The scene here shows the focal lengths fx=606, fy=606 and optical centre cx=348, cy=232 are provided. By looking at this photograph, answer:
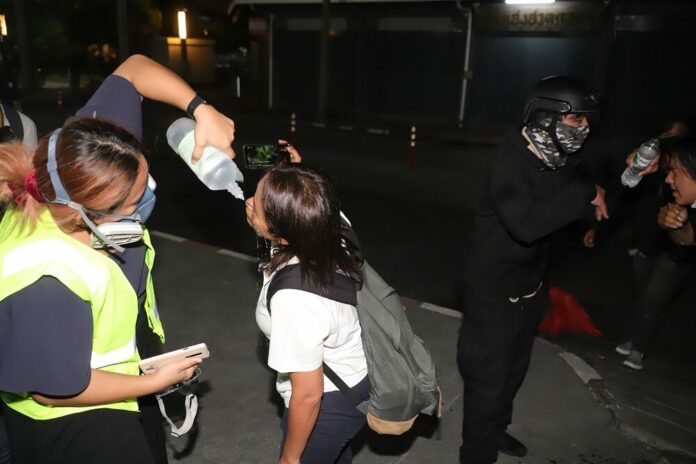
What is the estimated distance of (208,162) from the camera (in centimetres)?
246

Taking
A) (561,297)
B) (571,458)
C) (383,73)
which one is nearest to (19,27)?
(383,73)

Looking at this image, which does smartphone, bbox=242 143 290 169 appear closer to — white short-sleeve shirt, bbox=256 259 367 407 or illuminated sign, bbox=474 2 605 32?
white short-sleeve shirt, bbox=256 259 367 407

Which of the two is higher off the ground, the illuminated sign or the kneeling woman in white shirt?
the illuminated sign

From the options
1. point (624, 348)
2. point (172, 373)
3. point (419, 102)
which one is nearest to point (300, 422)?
point (172, 373)

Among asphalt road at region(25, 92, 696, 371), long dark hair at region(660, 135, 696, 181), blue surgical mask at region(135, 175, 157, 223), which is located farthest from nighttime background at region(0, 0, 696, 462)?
blue surgical mask at region(135, 175, 157, 223)

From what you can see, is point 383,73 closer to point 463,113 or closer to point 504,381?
point 463,113

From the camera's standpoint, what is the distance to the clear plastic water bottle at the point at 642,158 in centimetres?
354

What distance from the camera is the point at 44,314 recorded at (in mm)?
1690

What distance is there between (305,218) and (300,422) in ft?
2.40

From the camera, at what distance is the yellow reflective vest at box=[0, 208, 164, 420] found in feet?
5.68

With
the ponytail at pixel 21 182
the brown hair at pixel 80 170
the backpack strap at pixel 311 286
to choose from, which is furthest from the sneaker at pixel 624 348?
the ponytail at pixel 21 182

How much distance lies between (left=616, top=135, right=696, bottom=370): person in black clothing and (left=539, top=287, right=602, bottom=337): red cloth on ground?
1.38 ft

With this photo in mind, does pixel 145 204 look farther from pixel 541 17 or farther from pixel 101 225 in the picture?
pixel 541 17

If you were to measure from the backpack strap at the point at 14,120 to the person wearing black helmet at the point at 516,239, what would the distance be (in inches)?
103
